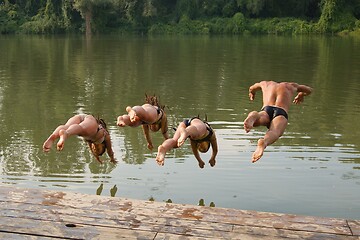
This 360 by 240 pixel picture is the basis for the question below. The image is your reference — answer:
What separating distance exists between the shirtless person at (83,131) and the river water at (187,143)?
7.88ft

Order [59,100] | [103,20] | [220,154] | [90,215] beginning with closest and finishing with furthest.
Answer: [90,215]
[220,154]
[59,100]
[103,20]

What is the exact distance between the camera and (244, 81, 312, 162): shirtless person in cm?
466

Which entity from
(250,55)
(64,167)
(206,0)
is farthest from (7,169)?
(206,0)

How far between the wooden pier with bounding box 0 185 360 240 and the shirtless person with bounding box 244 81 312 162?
729mm

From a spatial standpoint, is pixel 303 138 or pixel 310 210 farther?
pixel 303 138

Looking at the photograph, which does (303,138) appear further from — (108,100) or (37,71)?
(37,71)

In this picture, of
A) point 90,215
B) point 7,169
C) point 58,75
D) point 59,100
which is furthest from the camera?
point 58,75

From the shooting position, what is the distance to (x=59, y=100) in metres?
15.3

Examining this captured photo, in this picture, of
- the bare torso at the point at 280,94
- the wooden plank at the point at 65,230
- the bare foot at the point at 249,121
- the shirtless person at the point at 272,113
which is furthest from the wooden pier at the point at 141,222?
the bare torso at the point at 280,94

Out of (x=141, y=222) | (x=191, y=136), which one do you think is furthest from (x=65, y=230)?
(x=191, y=136)

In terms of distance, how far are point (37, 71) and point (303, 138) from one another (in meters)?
13.8

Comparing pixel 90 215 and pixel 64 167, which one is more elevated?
pixel 90 215

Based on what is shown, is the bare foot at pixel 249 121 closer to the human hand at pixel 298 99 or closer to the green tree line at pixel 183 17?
the human hand at pixel 298 99

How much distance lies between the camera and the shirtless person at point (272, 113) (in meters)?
4.66
